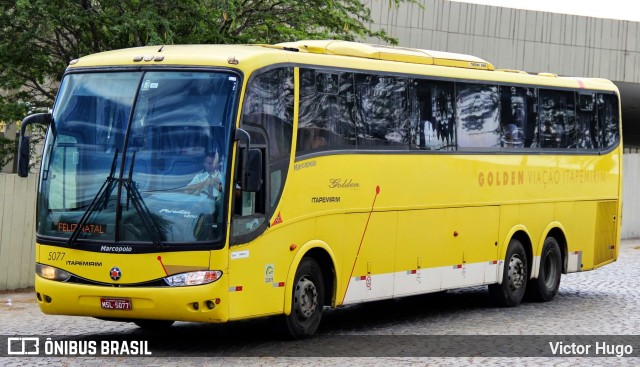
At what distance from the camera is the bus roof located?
1341cm

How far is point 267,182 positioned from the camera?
13.4 metres

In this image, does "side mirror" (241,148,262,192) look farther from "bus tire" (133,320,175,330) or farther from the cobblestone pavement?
"bus tire" (133,320,175,330)

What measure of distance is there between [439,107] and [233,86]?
4989 mm

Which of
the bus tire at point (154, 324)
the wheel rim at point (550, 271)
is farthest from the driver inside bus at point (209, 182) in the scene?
the wheel rim at point (550, 271)

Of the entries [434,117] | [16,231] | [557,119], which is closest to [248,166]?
[434,117]

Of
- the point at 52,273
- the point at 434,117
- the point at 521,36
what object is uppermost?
the point at 521,36

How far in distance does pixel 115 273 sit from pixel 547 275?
31.4 ft

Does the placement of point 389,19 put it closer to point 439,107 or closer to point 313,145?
point 439,107

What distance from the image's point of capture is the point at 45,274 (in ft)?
43.7

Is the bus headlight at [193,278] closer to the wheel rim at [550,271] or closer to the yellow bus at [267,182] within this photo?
the yellow bus at [267,182]

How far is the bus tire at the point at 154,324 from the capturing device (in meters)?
14.8

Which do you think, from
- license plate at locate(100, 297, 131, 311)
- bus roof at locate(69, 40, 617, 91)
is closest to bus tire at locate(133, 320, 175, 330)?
license plate at locate(100, 297, 131, 311)

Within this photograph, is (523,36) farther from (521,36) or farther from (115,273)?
(115,273)

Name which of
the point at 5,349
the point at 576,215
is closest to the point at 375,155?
the point at 5,349
